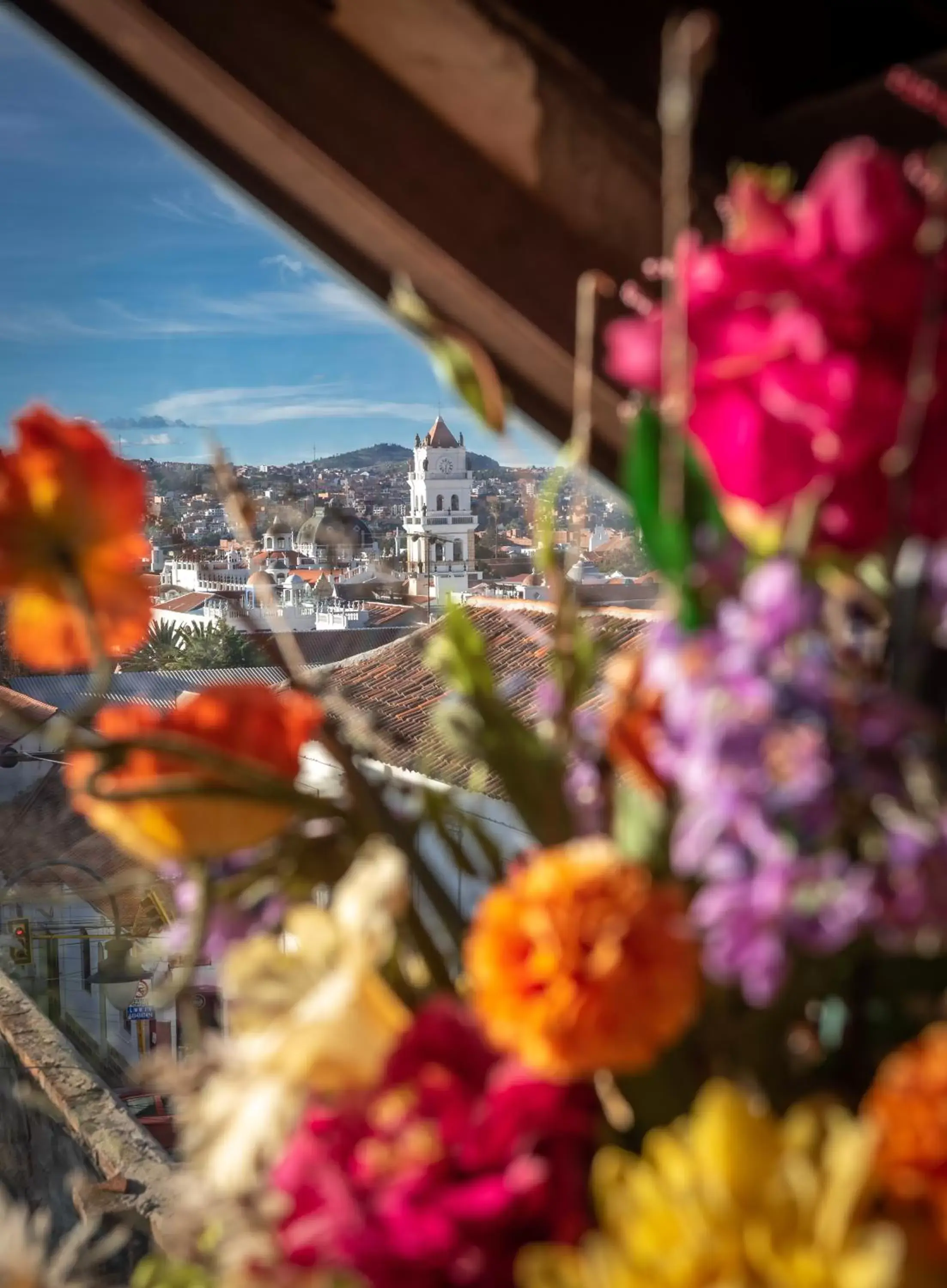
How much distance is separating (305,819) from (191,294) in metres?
4.77

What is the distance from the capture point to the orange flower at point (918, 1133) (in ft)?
0.76

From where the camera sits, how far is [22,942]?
4000 millimetres

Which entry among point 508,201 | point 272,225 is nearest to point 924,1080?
point 508,201

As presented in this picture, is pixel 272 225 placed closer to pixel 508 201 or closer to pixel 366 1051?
pixel 508 201

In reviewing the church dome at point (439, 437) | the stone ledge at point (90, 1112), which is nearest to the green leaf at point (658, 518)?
the stone ledge at point (90, 1112)

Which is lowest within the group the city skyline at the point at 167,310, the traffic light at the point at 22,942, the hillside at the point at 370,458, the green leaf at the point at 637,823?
the traffic light at the point at 22,942

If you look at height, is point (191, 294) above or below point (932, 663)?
above

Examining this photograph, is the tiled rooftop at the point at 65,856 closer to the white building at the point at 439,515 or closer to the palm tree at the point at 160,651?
the palm tree at the point at 160,651

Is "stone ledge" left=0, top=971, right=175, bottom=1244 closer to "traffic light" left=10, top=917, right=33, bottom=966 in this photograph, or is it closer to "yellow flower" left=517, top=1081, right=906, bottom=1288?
"yellow flower" left=517, top=1081, right=906, bottom=1288

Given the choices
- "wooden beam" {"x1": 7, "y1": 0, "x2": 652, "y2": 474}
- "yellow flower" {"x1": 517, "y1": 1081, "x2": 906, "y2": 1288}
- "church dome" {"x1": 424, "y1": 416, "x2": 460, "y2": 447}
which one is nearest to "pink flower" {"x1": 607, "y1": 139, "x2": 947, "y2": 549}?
"yellow flower" {"x1": 517, "y1": 1081, "x2": 906, "y2": 1288}

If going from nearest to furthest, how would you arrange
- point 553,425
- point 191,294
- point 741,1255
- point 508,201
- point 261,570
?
point 741,1255 → point 261,570 → point 508,201 → point 553,425 → point 191,294

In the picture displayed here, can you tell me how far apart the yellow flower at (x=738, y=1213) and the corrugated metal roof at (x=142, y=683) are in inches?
6.1

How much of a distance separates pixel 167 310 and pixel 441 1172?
13.5ft

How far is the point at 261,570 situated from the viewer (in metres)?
0.37
